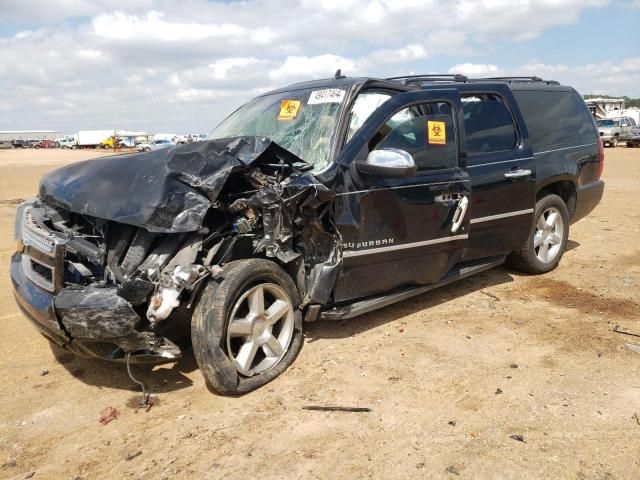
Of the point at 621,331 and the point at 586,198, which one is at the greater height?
the point at 586,198

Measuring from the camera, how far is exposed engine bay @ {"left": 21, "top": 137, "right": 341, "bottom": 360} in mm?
3045

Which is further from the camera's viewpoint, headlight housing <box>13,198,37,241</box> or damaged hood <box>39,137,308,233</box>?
headlight housing <box>13,198,37,241</box>

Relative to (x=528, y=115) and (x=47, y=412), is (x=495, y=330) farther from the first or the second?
(x=47, y=412)

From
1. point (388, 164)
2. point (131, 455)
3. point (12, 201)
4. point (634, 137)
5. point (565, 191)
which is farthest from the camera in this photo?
point (634, 137)

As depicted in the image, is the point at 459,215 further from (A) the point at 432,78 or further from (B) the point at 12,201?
(B) the point at 12,201

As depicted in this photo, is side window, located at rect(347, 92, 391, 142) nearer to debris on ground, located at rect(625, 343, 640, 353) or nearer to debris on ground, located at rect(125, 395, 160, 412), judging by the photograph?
debris on ground, located at rect(125, 395, 160, 412)

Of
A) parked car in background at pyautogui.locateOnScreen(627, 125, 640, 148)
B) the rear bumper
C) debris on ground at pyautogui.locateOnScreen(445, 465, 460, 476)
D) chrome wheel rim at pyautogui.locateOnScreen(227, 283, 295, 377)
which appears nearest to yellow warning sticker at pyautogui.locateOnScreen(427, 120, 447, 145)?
chrome wheel rim at pyautogui.locateOnScreen(227, 283, 295, 377)

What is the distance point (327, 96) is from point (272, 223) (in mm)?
1283

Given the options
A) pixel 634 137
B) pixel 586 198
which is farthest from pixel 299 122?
pixel 634 137

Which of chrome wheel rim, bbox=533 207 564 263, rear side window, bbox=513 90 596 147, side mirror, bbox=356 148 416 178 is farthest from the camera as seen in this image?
chrome wheel rim, bbox=533 207 564 263

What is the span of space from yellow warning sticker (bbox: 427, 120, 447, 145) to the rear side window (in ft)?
4.96

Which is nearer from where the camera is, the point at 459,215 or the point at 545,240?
the point at 459,215

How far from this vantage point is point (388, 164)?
12.0 ft

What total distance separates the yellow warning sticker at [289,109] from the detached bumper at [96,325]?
2036 millimetres
